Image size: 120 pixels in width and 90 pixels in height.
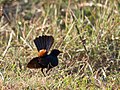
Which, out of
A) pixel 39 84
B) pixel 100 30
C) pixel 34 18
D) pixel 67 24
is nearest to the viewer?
pixel 39 84

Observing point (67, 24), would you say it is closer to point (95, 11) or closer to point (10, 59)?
point (95, 11)

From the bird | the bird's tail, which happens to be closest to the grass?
the bird

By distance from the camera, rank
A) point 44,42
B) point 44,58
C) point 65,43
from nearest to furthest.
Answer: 1. point 44,58
2. point 44,42
3. point 65,43

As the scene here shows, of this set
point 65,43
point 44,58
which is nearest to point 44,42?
point 44,58

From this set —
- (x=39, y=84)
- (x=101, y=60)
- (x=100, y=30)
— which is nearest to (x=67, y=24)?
(x=100, y=30)

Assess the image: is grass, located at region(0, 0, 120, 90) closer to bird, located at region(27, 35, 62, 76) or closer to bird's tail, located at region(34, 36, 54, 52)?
bird, located at region(27, 35, 62, 76)

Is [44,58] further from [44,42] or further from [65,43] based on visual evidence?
[65,43]

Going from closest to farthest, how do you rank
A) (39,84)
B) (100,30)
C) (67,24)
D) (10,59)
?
(39,84) < (10,59) < (100,30) < (67,24)

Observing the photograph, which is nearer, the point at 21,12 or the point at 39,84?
the point at 39,84
